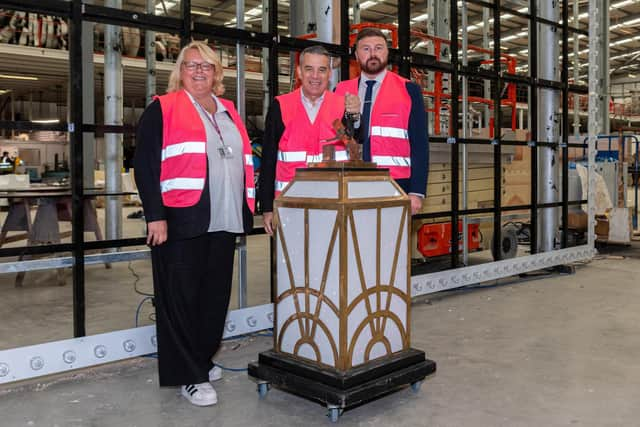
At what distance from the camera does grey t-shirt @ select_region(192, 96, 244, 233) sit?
10.3ft

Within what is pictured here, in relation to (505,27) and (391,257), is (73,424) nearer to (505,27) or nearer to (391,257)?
(391,257)

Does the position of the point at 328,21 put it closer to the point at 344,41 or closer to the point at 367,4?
the point at 344,41

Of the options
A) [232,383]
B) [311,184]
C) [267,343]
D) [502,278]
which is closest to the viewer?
[311,184]

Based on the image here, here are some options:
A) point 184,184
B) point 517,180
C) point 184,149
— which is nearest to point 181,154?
point 184,149

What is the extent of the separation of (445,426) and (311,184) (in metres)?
1.34

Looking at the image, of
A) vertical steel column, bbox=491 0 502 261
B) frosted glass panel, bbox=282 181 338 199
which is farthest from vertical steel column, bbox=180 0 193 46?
vertical steel column, bbox=491 0 502 261

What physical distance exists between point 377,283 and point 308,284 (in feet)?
1.16

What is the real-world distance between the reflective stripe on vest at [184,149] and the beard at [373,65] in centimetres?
122

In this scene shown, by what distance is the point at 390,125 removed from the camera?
12.4 feet

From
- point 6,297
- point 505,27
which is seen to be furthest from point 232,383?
point 505,27

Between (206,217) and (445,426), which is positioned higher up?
(206,217)

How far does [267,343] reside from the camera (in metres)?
4.35

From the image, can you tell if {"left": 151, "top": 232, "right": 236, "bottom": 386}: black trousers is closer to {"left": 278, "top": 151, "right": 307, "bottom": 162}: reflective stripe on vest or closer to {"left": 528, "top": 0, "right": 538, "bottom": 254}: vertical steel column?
{"left": 278, "top": 151, "right": 307, "bottom": 162}: reflective stripe on vest

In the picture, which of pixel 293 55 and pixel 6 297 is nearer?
pixel 293 55
